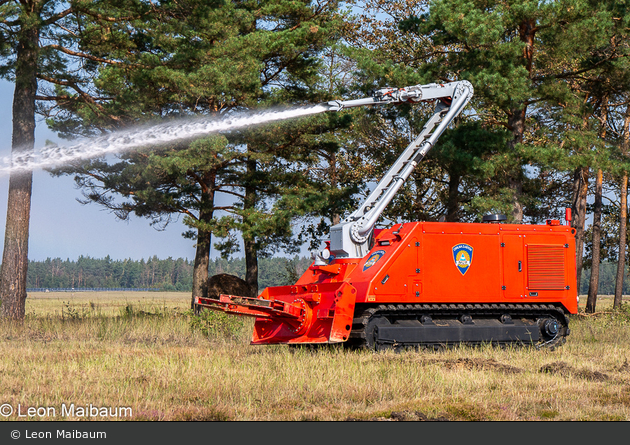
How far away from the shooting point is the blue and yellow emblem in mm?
11836

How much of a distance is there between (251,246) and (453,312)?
15015 millimetres

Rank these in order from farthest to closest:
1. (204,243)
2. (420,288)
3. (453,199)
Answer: (204,243)
(453,199)
(420,288)

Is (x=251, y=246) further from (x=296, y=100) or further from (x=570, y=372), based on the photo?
(x=570, y=372)

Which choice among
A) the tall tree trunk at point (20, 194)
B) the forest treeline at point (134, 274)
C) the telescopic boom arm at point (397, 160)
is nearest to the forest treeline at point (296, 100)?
the tall tree trunk at point (20, 194)

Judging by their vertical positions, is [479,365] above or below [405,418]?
above

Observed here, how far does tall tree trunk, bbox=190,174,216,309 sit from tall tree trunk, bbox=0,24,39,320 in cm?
775

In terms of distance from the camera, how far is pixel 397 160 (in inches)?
518

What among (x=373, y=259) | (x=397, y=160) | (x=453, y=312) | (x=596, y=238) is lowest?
(x=453, y=312)

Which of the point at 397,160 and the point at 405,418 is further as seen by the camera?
the point at 397,160

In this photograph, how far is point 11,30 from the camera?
1675 centimetres

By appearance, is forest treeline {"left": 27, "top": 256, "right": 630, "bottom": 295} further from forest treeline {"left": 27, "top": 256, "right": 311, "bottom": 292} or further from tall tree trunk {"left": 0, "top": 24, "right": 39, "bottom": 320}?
tall tree trunk {"left": 0, "top": 24, "right": 39, "bottom": 320}

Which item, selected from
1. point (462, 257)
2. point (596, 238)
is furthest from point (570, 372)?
point (596, 238)

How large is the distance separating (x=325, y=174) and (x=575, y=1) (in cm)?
1374

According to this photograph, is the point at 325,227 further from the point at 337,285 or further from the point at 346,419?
the point at 346,419
